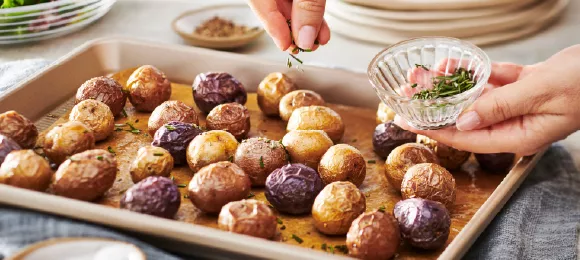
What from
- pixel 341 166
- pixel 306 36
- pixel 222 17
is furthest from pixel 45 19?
pixel 341 166

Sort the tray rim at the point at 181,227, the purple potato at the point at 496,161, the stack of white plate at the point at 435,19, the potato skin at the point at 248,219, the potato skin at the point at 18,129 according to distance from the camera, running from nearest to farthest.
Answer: the tray rim at the point at 181,227
the potato skin at the point at 248,219
the potato skin at the point at 18,129
the purple potato at the point at 496,161
the stack of white plate at the point at 435,19

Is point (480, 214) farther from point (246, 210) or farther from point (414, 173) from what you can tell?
point (246, 210)

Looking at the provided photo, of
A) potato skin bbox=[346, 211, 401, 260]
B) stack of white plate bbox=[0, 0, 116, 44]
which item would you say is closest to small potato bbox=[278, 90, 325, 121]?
potato skin bbox=[346, 211, 401, 260]

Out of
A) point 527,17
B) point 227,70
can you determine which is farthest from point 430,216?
point 527,17

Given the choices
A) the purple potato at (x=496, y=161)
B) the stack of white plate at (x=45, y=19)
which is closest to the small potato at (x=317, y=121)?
the purple potato at (x=496, y=161)

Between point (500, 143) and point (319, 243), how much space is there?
61 cm

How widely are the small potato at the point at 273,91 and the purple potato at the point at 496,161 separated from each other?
0.64 m

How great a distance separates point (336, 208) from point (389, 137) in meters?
0.50

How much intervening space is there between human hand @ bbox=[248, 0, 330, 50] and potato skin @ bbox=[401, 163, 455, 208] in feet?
1.44

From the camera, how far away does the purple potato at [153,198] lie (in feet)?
5.74

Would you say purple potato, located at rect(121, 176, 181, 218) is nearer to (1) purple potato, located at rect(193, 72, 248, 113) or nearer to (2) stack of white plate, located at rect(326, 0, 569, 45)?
(1) purple potato, located at rect(193, 72, 248, 113)

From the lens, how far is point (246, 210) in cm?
171

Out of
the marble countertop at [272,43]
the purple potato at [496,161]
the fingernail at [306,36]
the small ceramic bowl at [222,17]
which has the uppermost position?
the fingernail at [306,36]

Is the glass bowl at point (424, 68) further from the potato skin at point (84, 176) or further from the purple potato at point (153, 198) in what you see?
the potato skin at point (84, 176)
